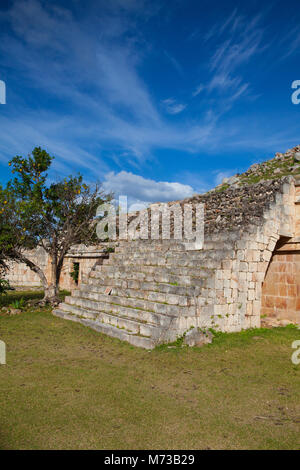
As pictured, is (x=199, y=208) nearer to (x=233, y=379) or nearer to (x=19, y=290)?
(x=233, y=379)

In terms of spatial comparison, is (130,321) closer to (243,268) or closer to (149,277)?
(149,277)

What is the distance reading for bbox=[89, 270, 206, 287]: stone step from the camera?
8.91 metres

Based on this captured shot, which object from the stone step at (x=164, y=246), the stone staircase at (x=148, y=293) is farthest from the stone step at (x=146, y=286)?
the stone step at (x=164, y=246)

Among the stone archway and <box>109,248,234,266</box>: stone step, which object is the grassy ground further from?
the stone archway

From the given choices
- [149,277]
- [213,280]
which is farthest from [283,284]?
[149,277]

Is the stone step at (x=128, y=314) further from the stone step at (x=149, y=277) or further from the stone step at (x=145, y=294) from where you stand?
the stone step at (x=149, y=277)

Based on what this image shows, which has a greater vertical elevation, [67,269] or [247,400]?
[67,269]

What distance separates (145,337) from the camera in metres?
7.67

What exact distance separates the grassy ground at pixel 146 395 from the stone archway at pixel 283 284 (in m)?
2.50

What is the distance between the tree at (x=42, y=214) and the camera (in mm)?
Result: 12352
